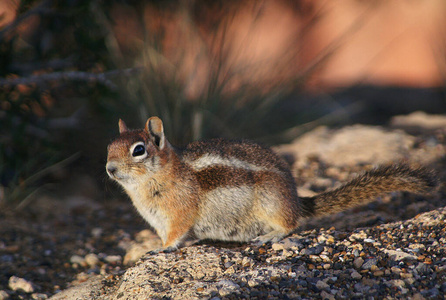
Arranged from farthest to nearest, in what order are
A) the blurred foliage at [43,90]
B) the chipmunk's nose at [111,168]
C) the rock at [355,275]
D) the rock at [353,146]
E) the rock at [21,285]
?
the rock at [353,146] → the blurred foliage at [43,90] → the rock at [21,285] → the chipmunk's nose at [111,168] → the rock at [355,275]

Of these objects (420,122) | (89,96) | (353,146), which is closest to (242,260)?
(353,146)

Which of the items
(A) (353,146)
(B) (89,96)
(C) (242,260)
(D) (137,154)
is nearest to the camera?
(C) (242,260)

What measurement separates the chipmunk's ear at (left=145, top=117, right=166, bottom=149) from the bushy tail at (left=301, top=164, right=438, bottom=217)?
1225 millimetres

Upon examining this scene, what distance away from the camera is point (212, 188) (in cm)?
356

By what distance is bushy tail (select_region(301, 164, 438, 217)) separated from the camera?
3607mm

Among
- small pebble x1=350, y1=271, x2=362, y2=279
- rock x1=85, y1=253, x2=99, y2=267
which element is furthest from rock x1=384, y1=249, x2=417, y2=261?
rock x1=85, y1=253, x2=99, y2=267

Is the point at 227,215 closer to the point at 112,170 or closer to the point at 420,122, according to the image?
the point at 112,170

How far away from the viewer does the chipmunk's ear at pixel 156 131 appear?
353 cm

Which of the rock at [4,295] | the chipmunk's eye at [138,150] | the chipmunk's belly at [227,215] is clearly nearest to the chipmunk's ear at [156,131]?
the chipmunk's eye at [138,150]

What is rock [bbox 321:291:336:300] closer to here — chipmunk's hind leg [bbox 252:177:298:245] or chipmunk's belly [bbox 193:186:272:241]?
chipmunk's hind leg [bbox 252:177:298:245]

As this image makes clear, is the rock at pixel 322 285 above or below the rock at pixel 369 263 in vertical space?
below

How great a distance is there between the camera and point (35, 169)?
542 centimetres

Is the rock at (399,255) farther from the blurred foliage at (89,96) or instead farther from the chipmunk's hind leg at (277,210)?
the blurred foliage at (89,96)

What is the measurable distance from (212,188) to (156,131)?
59cm
